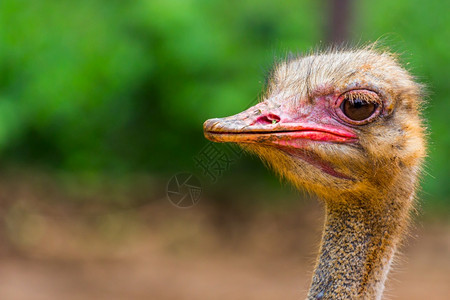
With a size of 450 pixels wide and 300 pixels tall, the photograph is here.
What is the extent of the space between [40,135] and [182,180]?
4.60ft

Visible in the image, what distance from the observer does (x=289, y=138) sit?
2441mm

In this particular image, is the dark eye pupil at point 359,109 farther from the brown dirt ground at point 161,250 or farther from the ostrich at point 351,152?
the brown dirt ground at point 161,250

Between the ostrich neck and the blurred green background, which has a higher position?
the blurred green background

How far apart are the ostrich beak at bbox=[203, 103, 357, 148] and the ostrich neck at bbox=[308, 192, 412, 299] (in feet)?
0.76

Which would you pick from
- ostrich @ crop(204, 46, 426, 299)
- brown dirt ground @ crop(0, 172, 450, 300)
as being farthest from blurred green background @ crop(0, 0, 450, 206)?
ostrich @ crop(204, 46, 426, 299)

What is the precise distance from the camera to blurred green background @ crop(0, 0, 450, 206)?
20.5 feet

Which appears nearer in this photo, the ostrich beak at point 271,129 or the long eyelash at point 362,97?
the ostrich beak at point 271,129

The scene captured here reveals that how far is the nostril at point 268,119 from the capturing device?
242cm

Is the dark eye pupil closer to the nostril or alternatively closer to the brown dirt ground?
the nostril

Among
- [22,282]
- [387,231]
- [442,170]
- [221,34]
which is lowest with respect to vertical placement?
[387,231]

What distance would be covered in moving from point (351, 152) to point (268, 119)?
26cm

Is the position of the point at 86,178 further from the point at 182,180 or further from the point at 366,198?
the point at 366,198

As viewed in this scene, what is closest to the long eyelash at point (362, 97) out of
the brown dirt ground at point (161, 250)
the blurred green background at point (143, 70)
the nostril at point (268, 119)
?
the nostril at point (268, 119)

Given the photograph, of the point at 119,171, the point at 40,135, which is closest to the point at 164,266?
the point at 119,171
